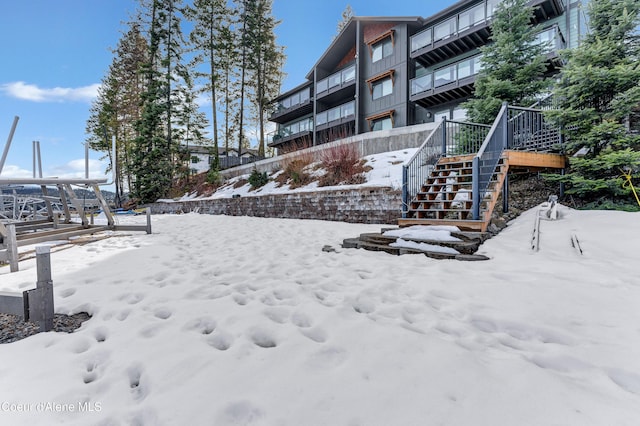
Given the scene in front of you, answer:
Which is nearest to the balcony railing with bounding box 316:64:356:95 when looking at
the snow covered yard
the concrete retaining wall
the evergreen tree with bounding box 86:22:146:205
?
the concrete retaining wall

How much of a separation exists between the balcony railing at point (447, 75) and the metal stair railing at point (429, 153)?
5.96 meters

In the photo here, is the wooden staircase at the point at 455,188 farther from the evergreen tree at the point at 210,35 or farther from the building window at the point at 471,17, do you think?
the evergreen tree at the point at 210,35

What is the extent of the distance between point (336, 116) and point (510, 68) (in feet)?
39.3

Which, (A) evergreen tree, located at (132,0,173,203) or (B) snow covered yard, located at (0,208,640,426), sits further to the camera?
(A) evergreen tree, located at (132,0,173,203)

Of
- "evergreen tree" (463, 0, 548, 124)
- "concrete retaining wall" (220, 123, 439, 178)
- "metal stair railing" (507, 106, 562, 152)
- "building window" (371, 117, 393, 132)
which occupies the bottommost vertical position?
"metal stair railing" (507, 106, 562, 152)

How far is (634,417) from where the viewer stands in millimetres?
1080

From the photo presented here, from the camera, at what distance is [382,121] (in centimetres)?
1677

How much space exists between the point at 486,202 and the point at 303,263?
3407mm

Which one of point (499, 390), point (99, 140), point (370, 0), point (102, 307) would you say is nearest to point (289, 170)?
point (102, 307)

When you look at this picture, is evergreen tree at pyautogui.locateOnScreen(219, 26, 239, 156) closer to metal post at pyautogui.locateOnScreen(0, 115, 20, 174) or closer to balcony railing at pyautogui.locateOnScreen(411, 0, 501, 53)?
balcony railing at pyautogui.locateOnScreen(411, 0, 501, 53)

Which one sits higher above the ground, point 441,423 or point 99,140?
point 99,140

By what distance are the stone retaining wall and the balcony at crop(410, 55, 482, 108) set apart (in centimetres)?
819

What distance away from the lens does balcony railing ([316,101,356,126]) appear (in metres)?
17.9

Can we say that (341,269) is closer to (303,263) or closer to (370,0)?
(303,263)
